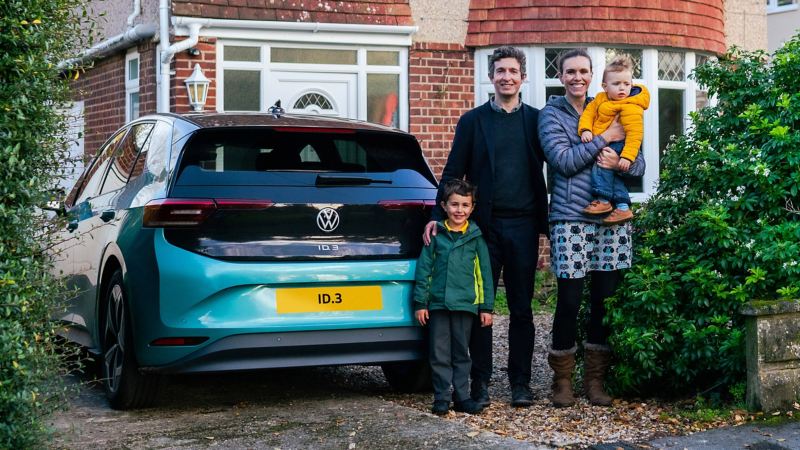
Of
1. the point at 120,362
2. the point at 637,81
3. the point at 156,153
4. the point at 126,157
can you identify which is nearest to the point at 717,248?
the point at 156,153

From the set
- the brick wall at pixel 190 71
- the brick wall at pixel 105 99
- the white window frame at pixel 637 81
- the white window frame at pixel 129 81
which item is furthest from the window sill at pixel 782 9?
the brick wall at pixel 190 71

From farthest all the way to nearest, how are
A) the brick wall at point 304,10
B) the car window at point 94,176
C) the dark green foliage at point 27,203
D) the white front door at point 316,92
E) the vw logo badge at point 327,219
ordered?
the white front door at point 316,92, the brick wall at point 304,10, the car window at point 94,176, the vw logo badge at point 327,219, the dark green foliage at point 27,203

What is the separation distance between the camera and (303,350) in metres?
5.93

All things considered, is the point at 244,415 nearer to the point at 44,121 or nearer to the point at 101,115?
the point at 44,121

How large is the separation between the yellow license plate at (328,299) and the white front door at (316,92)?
6.71 metres

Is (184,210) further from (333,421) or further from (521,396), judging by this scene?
(521,396)

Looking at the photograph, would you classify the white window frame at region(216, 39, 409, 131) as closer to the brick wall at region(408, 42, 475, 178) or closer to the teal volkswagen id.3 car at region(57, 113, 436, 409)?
the brick wall at region(408, 42, 475, 178)

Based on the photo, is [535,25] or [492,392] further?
[535,25]

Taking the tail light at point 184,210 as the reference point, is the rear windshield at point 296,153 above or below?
above

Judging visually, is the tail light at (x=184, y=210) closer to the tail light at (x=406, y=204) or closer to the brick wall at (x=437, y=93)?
the tail light at (x=406, y=204)

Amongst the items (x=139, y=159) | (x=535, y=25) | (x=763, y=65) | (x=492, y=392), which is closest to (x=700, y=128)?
(x=763, y=65)

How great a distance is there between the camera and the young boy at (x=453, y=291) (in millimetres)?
6094

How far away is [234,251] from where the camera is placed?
19.1 ft

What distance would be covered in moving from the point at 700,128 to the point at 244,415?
3101mm
